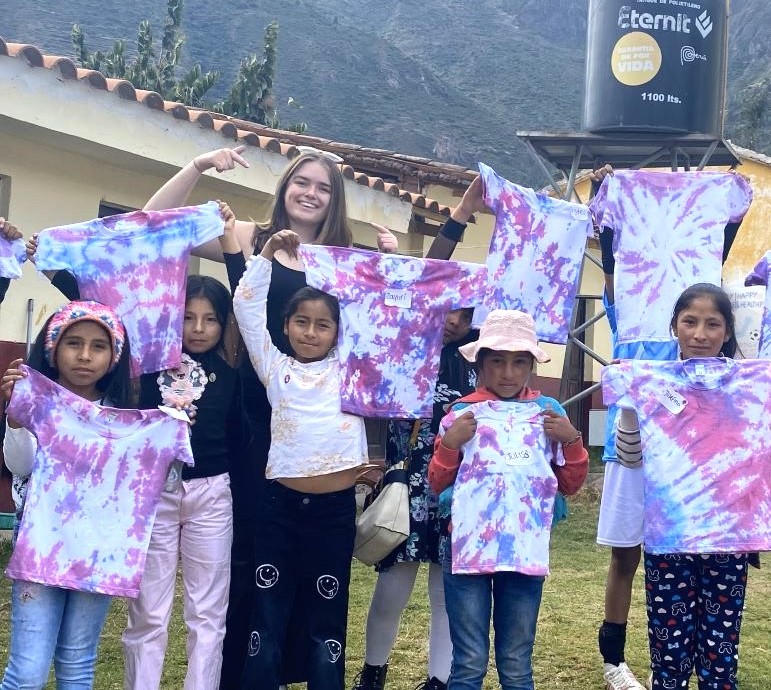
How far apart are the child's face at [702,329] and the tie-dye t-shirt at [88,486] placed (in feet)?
5.79

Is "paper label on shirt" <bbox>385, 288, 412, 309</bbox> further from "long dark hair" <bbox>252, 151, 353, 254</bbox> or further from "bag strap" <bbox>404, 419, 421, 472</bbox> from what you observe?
"bag strap" <bbox>404, 419, 421, 472</bbox>

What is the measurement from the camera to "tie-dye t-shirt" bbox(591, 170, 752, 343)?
4.26 metres

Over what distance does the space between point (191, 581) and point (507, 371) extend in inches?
51.3

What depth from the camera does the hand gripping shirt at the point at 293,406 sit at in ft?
11.4

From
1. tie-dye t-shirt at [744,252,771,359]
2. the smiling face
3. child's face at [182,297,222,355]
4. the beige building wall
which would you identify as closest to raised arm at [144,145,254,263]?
the smiling face

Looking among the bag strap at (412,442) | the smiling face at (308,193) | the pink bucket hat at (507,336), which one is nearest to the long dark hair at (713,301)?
the pink bucket hat at (507,336)

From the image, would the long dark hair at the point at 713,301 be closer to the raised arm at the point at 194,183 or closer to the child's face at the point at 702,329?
the child's face at the point at 702,329

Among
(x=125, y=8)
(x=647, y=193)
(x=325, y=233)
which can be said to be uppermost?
(x=125, y=8)

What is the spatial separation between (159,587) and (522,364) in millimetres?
1456

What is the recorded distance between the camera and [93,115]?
6.66 metres

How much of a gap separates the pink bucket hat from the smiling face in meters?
0.79

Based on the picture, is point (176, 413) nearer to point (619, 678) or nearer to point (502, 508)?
point (502, 508)

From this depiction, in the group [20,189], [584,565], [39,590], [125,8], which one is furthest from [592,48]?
[125,8]

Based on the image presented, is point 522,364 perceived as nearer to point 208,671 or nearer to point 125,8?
point 208,671
